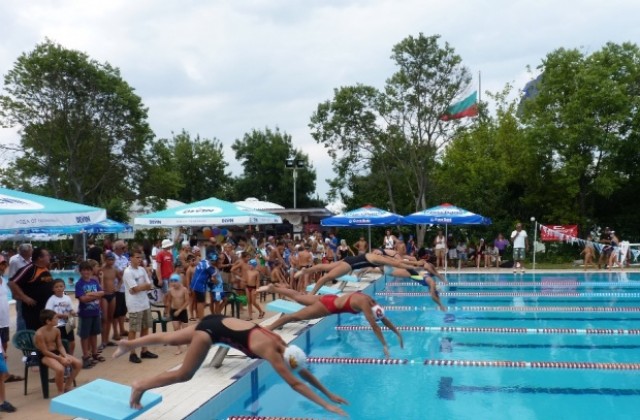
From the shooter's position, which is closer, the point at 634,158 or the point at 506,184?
the point at 634,158

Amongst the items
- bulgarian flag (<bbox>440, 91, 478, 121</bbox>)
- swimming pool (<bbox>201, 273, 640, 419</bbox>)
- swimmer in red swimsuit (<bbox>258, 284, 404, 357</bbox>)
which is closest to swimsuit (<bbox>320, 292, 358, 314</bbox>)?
swimmer in red swimsuit (<bbox>258, 284, 404, 357</bbox>)

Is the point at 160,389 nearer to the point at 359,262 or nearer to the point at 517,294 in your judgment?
the point at 359,262

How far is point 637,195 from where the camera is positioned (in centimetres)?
2423

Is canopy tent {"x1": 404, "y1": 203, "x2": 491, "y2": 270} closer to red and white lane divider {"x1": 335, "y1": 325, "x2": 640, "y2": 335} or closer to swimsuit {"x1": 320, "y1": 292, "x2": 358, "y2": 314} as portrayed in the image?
red and white lane divider {"x1": 335, "y1": 325, "x2": 640, "y2": 335}

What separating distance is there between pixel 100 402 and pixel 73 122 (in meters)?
21.7

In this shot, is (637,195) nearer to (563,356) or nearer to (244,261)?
(563,356)

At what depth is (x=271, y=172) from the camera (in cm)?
4525

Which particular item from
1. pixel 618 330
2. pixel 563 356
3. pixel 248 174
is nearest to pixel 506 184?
pixel 618 330

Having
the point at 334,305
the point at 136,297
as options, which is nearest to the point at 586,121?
the point at 334,305

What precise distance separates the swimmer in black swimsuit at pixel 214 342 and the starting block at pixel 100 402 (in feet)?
0.38

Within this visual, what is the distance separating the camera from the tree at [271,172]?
44.3m

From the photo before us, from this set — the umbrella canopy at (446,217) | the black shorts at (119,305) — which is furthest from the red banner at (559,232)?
the black shorts at (119,305)

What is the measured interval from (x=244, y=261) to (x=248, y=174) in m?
36.1

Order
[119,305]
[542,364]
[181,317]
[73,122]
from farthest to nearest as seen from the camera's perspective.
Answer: [73,122], [119,305], [181,317], [542,364]
